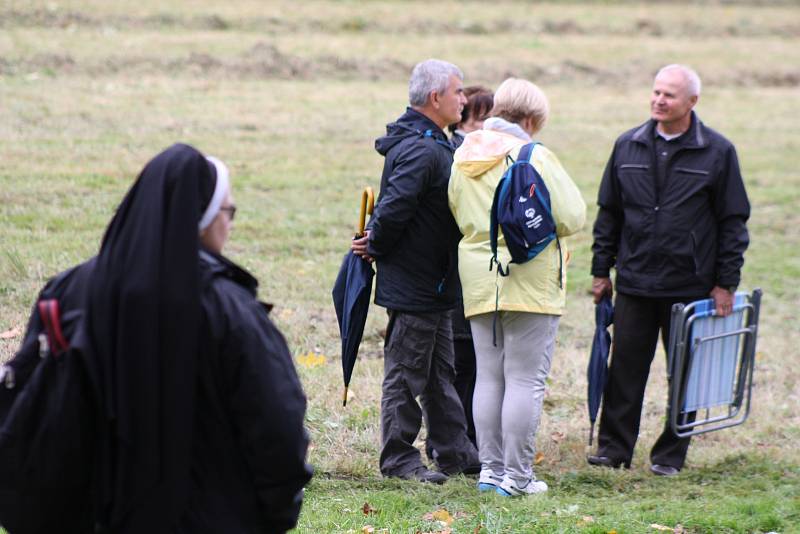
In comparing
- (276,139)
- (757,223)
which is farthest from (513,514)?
(276,139)

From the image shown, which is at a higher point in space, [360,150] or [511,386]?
[360,150]

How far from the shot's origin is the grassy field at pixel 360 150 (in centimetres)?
591

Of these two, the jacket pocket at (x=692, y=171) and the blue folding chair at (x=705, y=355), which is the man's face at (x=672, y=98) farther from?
the blue folding chair at (x=705, y=355)

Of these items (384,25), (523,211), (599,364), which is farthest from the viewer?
(384,25)

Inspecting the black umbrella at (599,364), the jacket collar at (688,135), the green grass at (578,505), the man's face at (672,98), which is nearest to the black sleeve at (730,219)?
the jacket collar at (688,135)

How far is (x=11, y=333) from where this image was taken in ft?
23.7

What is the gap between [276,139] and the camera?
14.6 metres

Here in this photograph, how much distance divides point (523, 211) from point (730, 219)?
164cm

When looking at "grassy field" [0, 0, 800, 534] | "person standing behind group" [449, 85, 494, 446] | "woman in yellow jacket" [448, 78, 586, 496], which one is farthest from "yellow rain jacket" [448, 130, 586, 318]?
"grassy field" [0, 0, 800, 534]

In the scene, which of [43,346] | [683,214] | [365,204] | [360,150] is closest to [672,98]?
[683,214]

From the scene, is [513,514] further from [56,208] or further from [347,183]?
[347,183]

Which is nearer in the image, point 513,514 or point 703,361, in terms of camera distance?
point 513,514

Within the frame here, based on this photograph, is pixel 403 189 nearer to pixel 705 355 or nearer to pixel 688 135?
pixel 688 135

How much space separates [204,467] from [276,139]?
11941 mm
